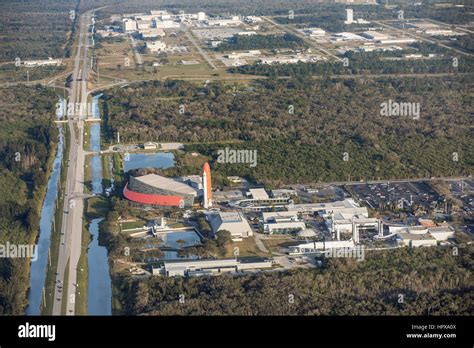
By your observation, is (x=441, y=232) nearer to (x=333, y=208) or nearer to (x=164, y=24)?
(x=333, y=208)

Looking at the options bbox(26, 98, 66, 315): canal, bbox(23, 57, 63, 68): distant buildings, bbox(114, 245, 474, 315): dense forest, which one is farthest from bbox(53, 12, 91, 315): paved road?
bbox(23, 57, 63, 68): distant buildings

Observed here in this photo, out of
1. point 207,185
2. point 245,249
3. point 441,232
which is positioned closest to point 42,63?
point 207,185

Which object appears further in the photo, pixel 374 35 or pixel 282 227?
pixel 374 35

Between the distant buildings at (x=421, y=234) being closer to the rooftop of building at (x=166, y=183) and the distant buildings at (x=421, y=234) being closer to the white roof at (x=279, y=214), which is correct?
the white roof at (x=279, y=214)
